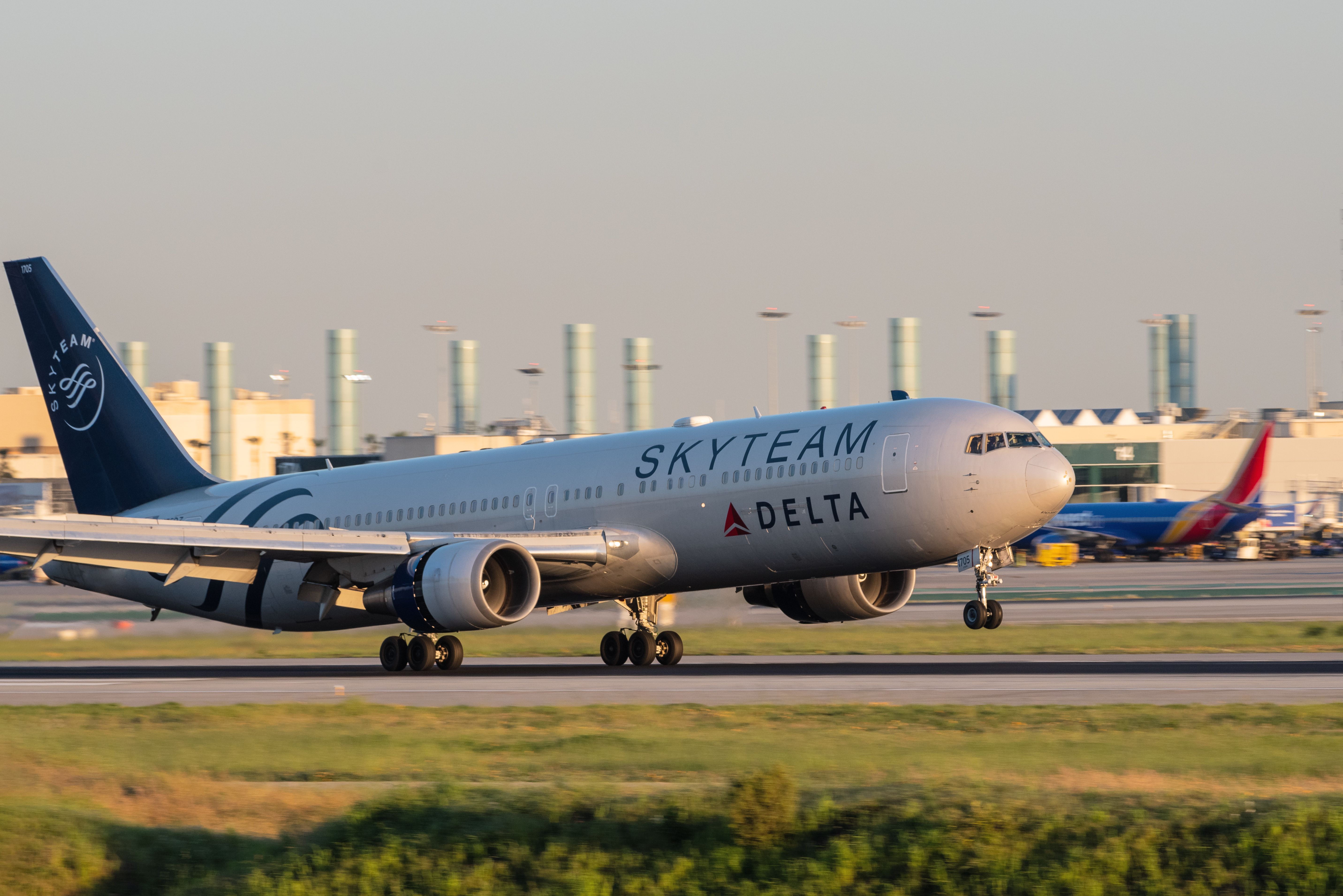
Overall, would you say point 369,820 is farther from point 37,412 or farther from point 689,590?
point 37,412

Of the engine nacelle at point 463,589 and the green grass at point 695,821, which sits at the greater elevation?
the engine nacelle at point 463,589

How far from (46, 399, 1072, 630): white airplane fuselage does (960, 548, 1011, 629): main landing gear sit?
2.17ft

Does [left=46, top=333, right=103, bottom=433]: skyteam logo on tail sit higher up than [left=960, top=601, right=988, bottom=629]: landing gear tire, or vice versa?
[left=46, top=333, right=103, bottom=433]: skyteam logo on tail

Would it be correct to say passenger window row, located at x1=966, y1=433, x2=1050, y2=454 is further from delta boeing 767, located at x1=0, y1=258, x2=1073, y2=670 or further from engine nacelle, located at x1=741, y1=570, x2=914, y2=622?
engine nacelle, located at x1=741, y1=570, x2=914, y2=622

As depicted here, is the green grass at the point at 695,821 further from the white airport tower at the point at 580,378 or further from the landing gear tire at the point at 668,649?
Answer: the white airport tower at the point at 580,378

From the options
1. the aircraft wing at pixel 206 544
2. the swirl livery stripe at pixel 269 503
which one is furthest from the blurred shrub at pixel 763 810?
the swirl livery stripe at pixel 269 503

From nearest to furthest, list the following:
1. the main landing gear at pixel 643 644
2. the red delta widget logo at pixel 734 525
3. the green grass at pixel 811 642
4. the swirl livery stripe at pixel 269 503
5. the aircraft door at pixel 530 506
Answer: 1. the red delta widget logo at pixel 734 525
2. the main landing gear at pixel 643 644
3. the aircraft door at pixel 530 506
4. the green grass at pixel 811 642
5. the swirl livery stripe at pixel 269 503

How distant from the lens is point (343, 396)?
403ft

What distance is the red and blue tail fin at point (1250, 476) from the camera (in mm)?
91562

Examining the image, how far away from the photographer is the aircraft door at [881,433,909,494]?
29969 millimetres

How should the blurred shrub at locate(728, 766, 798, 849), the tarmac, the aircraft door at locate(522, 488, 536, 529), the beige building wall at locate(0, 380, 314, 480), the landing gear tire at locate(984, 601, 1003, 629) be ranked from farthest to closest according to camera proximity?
the beige building wall at locate(0, 380, 314, 480) → the tarmac → the aircraft door at locate(522, 488, 536, 529) → the landing gear tire at locate(984, 601, 1003, 629) → the blurred shrub at locate(728, 766, 798, 849)

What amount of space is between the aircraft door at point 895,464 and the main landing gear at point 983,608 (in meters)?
2.20

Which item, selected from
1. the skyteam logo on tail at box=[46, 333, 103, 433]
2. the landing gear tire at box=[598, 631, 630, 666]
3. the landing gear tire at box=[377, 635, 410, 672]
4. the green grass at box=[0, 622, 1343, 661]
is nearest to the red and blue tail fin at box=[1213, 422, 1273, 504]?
the green grass at box=[0, 622, 1343, 661]

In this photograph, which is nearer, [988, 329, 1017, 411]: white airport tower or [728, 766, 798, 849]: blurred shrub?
[728, 766, 798, 849]: blurred shrub
